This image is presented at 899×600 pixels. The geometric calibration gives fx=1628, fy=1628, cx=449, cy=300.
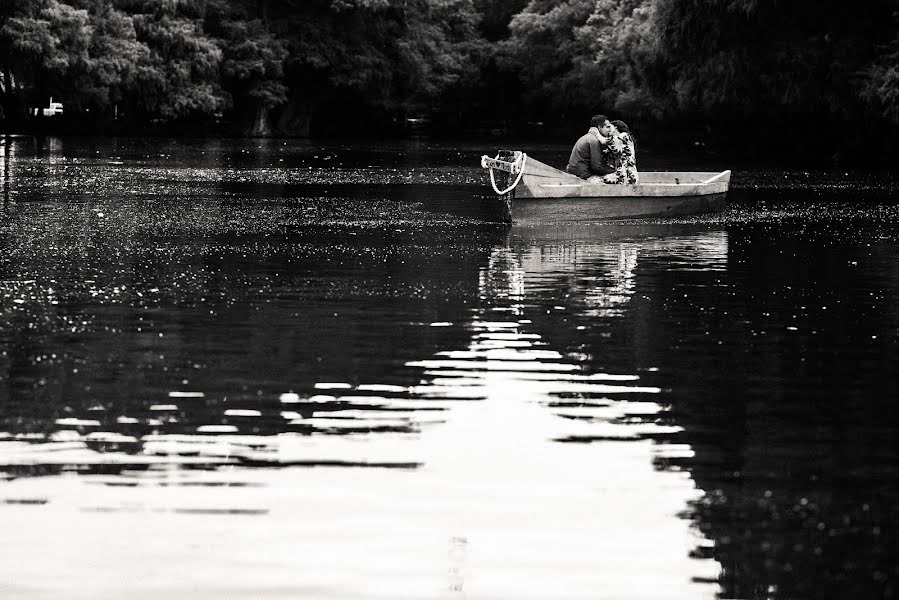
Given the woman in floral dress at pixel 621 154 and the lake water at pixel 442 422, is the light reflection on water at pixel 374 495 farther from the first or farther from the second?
the woman in floral dress at pixel 621 154

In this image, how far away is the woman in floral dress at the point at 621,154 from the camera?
2562 centimetres

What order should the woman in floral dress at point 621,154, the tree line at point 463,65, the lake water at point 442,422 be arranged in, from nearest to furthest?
the lake water at point 442,422 → the woman in floral dress at point 621,154 → the tree line at point 463,65

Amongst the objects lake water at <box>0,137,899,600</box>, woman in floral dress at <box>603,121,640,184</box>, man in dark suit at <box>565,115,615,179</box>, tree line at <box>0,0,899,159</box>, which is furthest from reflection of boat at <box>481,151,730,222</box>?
tree line at <box>0,0,899,159</box>

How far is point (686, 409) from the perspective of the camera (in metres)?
9.23

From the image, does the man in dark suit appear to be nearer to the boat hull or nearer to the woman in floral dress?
the woman in floral dress

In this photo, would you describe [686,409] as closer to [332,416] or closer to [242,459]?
[332,416]

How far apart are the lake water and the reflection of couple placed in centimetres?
623

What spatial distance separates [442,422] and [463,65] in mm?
84952

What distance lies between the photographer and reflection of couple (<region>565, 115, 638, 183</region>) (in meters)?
25.6

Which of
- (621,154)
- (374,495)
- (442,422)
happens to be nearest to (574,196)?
(621,154)

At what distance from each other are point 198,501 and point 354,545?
91 centimetres

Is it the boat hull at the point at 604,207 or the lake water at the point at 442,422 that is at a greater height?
the boat hull at the point at 604,207

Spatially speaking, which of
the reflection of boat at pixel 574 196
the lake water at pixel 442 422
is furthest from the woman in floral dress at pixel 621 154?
the lake water at pixel 442 422

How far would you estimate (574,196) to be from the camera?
963 inches
